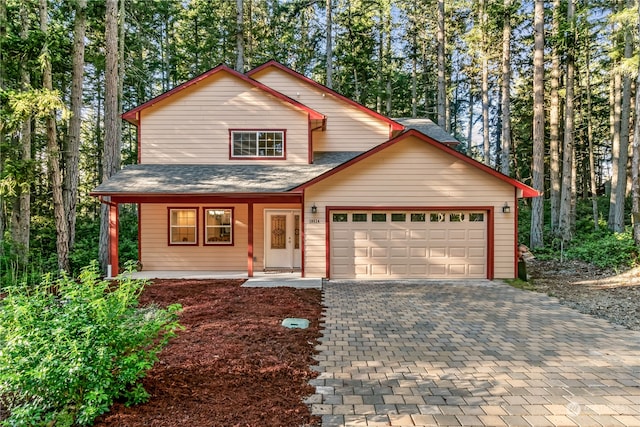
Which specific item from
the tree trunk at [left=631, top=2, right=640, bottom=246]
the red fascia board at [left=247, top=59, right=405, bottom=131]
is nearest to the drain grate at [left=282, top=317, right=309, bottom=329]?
the red fascia board at [left=247, top=59, right=405, bottom=131]

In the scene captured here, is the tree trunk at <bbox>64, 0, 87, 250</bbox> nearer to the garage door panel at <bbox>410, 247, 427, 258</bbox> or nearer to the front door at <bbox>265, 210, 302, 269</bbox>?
the front door at <bbox>265, 210, 302, 269</bbox>

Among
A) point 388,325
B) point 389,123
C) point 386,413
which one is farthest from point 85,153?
point 386,413

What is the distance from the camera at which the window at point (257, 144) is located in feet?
41.1

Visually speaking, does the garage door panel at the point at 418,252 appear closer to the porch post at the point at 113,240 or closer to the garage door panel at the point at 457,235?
the garage door panel at the point at 457,235

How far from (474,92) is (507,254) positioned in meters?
17.1

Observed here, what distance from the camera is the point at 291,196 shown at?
1072cm

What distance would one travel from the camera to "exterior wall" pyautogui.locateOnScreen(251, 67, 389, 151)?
13945mm

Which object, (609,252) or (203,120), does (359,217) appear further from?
(609,252)

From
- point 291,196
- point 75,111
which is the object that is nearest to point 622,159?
point 291,196

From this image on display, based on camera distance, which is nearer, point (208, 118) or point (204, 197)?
point (204, 197)

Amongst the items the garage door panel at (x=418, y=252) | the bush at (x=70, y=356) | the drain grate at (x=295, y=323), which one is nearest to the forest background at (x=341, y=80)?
the garage door panel at (x=418, y=252)

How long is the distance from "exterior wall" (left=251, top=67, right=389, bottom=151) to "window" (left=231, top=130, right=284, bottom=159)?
1932 millimetres

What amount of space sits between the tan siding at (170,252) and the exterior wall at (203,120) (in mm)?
1799

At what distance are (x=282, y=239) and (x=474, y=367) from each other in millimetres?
8725
